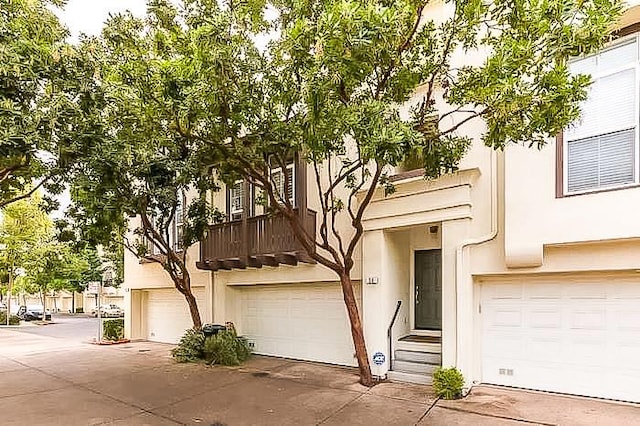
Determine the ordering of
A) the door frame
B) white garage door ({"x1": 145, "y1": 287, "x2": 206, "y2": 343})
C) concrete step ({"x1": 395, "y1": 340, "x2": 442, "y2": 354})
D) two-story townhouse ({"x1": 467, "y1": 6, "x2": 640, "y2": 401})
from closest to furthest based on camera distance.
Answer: two-story townhouse ({"x1": 467, "y1": 6, "x2": 640, "y2": 401}) < concrete step ({"x1": 395, "y1": 340, "x2": 442, "y2": 354}) < the door frame < white garage door ({"x1": 145, "y1": 287, "x2": 206, "y2": 343})

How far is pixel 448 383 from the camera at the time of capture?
307 inches

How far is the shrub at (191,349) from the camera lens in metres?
11.9

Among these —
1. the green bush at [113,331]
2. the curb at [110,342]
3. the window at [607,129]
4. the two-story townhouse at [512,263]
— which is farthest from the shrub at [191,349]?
the window at [607,129]

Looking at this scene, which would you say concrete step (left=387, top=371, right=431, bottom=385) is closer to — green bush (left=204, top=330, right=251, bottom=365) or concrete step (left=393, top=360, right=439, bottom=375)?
concrete step (left=393, top=360, right=439, bottom=375)

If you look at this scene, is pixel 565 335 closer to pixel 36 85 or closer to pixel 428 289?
pixel 428 289

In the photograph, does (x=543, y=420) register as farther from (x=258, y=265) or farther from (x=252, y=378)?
(x=258, y=265)

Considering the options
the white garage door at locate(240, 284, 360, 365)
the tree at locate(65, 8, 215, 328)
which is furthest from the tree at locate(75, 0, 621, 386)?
the white garage door at locate(240, 284, 360, 365)

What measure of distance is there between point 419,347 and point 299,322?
11.9 feet

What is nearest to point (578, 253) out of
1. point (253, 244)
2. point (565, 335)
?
point (565, 335)

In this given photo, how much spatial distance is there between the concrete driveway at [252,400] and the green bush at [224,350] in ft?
1.57

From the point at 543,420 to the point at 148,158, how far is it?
30.5ft

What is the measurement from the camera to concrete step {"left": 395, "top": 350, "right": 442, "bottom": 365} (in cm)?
900

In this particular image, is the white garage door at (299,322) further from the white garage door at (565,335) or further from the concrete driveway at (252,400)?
the white garage door at (565,335)

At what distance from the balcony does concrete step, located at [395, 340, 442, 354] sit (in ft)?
9.18
